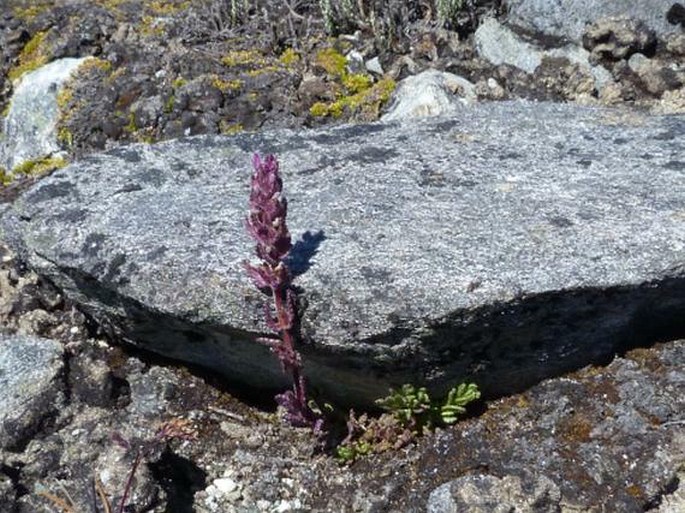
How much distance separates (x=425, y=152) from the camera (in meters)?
5.71

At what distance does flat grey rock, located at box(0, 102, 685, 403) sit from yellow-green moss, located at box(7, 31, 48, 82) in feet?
8.89

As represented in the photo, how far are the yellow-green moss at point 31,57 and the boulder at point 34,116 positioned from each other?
8 centimetres

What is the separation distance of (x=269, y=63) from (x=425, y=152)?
2261 millimetres

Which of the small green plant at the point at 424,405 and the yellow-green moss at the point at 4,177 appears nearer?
the small green plant at the point at 424,405

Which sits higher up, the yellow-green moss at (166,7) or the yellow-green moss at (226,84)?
the yellow-green moss at (166,7)

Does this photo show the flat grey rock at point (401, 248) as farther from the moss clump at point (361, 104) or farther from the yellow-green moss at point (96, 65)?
the yellow-green moss at point (96, 65)

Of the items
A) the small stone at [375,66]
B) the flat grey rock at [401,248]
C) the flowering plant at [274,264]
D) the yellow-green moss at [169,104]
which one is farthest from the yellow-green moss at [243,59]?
the flowering plant at [274,264]

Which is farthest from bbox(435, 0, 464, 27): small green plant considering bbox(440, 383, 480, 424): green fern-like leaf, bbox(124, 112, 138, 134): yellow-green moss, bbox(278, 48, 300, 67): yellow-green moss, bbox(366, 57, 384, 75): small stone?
bbox(440, 383, 480, 424): green fern-like leaf

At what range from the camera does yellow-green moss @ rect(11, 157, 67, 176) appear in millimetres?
7336

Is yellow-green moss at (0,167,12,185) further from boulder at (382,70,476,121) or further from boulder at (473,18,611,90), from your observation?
boulder at (473,18,611,90)

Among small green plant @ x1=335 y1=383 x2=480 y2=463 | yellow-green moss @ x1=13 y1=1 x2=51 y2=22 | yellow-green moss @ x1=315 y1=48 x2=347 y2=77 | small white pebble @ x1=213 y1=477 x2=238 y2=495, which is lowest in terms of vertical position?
small white pebble @ x1=213 y1=477 x2=238 y2=495

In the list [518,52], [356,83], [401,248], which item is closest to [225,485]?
[401,248]

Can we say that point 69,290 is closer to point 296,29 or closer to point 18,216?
point 18,216

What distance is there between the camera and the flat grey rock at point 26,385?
5.04 meters
